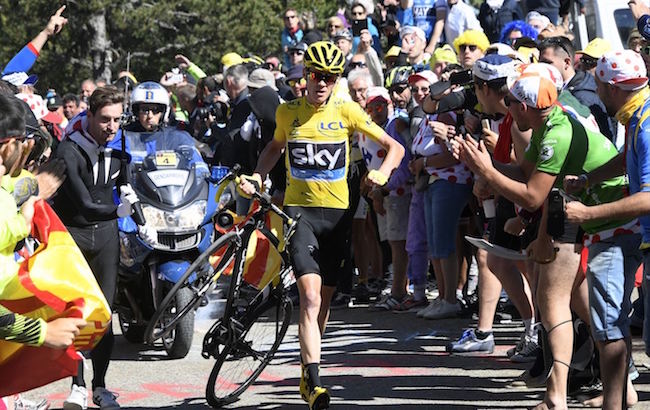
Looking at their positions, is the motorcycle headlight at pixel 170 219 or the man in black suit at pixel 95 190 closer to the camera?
the man in black suit at pixel 95 190

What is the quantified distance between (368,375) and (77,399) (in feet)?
6.69

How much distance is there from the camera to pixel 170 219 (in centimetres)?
980

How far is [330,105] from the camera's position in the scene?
336 inches

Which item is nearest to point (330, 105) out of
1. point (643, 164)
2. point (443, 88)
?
point (443, 88)

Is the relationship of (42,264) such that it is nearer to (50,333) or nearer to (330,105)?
(50,333)

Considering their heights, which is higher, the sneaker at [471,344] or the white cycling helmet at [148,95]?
the white cycling helmet at [148,95]

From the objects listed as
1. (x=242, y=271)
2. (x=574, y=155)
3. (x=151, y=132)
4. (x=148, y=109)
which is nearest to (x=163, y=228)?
(x=151, y=132)

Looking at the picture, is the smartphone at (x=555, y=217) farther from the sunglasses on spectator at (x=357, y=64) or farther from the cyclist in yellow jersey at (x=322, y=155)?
A: the sunglasses on spectator at (x=357, y=64)

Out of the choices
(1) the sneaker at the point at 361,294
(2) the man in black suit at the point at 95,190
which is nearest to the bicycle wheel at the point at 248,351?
(2) the man in black suit at the point at 95,190

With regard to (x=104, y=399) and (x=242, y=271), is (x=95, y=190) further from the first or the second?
(x=104, y=399)

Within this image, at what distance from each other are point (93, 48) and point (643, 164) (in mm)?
29127

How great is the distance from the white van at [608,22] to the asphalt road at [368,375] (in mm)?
6476

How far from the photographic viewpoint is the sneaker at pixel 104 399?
8148 mm

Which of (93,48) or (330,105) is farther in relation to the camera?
(93,48)
